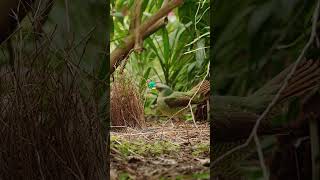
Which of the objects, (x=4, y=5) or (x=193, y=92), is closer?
(x=4, y=5)

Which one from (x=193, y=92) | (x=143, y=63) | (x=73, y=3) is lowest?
(x=193, y=92)

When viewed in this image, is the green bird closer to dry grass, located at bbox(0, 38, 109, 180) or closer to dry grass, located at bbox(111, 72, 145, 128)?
dry grass, located at bbox(111, 72, 145, 128)

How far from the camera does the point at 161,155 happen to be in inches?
61.4

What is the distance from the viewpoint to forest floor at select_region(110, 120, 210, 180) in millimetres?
1489

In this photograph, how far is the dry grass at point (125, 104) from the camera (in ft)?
6.07

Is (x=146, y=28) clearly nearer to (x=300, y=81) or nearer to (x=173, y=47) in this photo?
(x=173, y=47)

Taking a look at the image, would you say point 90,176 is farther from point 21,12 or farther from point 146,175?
point 21,12

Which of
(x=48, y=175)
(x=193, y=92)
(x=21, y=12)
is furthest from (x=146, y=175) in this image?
(x=21, y=12)

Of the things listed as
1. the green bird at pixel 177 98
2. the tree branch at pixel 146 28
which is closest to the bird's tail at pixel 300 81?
the green bird at pixel 177 98

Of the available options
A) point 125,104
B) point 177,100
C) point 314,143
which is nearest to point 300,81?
point 314,143

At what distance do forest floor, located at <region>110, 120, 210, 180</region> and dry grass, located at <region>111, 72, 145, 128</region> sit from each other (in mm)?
125

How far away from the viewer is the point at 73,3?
1.51m

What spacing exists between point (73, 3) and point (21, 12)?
0.16 metres

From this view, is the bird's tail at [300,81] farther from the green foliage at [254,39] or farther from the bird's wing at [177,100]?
the bird's wing at [177,100]
